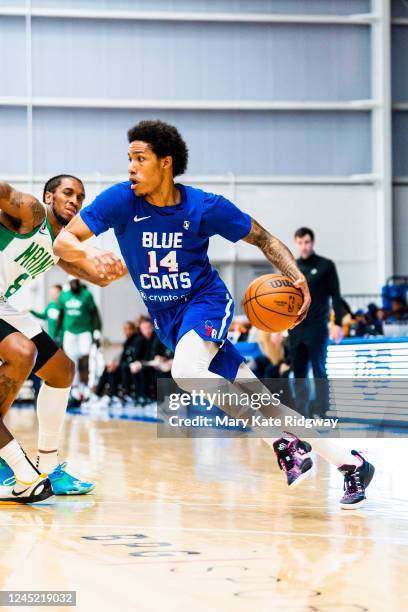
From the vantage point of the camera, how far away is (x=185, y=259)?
532 centimetres

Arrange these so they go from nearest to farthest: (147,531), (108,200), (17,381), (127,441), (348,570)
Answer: (348,570) → (147,531) → (108,200) → (17,381) → (127,441)

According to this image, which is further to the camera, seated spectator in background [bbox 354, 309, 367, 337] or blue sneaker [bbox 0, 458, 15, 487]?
seated spectator in background [bbox 354, 309, 367, 337]

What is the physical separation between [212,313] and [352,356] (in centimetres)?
554

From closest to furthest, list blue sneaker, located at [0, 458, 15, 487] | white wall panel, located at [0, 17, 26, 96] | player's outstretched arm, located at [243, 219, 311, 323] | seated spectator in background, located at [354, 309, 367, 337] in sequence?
player's outstretched arm, located at [243, 219, 311, 323] → blue sneaker, located at [0, 458, 15, 487] → seated spectator in background, located at [354, 309, 367, 337] → white wall panel, located at [0, 17, 26, 96]

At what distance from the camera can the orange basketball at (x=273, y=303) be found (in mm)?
5547

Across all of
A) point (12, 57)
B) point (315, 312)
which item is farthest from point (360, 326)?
point (12, 57)

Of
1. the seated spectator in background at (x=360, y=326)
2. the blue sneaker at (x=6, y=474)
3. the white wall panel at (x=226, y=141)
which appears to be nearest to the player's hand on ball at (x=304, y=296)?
the blue sneaker at (x=6, y=474)

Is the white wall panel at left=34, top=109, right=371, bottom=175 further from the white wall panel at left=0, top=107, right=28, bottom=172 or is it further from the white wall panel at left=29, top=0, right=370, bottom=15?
the white wall panel at left=29, top=0, right=370, bottom=15

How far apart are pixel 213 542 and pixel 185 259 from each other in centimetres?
150

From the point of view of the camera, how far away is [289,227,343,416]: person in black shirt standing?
10.4 meters

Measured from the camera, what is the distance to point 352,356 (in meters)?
10.7

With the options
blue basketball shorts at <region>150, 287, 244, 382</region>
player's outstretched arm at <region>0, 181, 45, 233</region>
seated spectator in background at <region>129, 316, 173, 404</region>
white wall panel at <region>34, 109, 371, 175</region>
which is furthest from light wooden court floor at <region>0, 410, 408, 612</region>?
white wall panel at <region>34, 109, 371, 175</region>

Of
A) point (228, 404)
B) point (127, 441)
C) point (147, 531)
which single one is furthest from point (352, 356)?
point (147, 531)

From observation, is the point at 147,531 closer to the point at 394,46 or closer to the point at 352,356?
the point at 352,356
